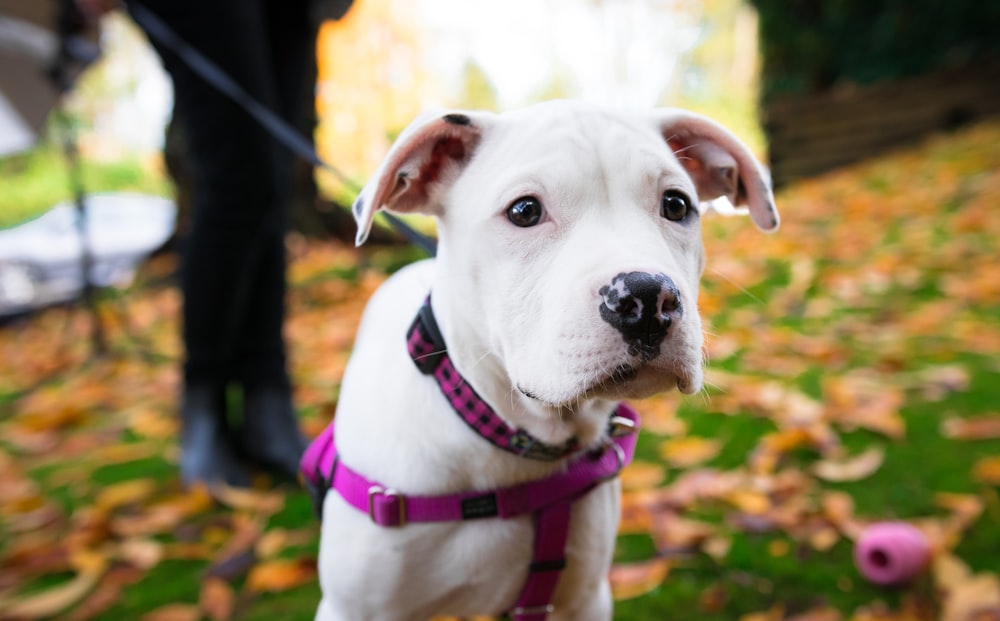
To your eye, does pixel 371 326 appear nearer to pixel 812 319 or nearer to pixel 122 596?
pixel 122 596

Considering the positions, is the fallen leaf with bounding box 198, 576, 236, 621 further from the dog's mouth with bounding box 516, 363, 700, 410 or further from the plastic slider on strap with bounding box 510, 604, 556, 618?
the dog's mouth with bounding box 516, 363, 700, 410

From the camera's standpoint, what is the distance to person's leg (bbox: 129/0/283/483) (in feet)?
7.72

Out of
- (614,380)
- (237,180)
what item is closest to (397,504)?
(614,380)

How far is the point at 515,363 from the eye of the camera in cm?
124

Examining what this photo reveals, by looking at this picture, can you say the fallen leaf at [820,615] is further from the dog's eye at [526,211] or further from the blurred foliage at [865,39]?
the blurred foliage at [865,39]

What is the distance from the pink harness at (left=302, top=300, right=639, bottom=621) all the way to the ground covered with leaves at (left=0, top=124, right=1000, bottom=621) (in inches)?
12.4

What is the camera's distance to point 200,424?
2.74 m

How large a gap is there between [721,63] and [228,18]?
67.2ft

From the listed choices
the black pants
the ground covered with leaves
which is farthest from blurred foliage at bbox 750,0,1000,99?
the black pants

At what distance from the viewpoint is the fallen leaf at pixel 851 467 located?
251cm

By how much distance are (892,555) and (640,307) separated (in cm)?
135

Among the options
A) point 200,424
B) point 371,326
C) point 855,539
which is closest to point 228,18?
point 371,326

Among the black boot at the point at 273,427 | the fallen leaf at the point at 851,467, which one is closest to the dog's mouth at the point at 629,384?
the fallen leaf at the point at 851,467

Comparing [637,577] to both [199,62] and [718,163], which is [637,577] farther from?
[199,62]
